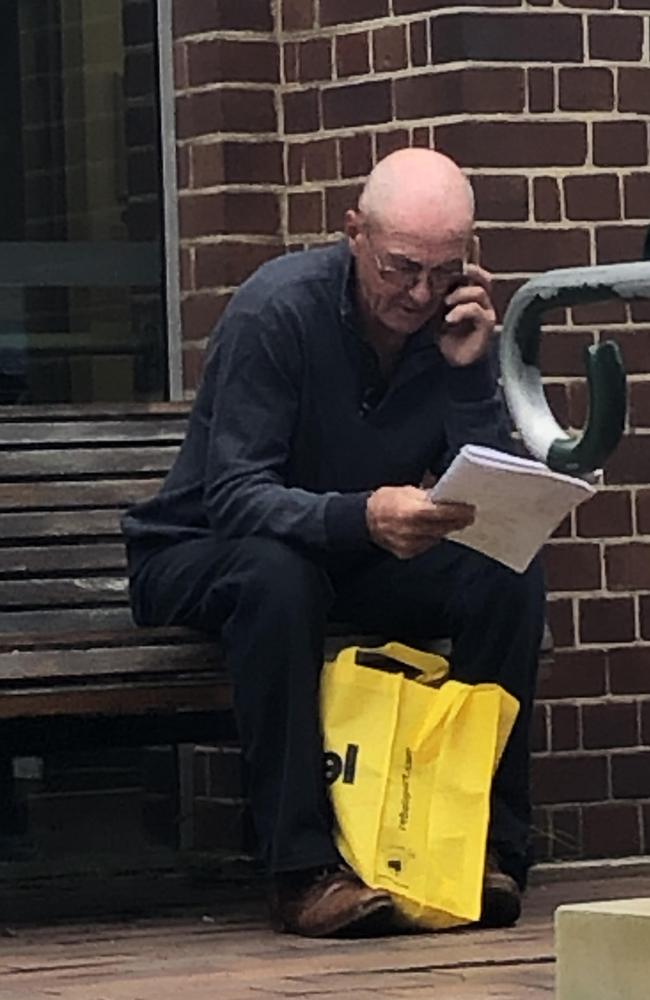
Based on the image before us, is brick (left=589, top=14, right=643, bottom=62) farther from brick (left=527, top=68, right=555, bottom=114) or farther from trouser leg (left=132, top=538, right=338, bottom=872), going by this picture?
trouser leg (left=132, top=538, right=338, bottom=872)

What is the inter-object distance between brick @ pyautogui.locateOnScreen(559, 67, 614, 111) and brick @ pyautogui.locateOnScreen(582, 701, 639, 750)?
121cm

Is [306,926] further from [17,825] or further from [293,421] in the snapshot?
[17,825]

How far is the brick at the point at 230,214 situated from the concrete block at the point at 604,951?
9.12 ft

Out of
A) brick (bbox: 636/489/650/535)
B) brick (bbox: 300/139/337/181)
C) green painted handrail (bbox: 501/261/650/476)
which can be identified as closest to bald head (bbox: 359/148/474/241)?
brick (bbox: 300/139/337/181)

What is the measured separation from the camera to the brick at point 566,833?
5.82 meters

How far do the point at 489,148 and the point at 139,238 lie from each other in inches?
33.8

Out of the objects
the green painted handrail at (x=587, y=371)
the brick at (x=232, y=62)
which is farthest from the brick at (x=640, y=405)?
the green painted handrail at (x=587, y=371)

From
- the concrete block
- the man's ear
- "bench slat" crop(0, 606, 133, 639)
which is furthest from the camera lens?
"bench slat" crop(0, 606, 133, 639)

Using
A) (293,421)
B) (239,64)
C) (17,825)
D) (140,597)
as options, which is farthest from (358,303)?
(17,825)

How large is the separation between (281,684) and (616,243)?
143 centimetres

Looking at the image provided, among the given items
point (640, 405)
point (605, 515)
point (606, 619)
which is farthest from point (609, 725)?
point (640, 405)

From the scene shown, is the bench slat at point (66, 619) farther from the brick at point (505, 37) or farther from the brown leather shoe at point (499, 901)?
the brick at point (505, 37)

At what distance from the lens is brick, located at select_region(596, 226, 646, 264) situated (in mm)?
5812

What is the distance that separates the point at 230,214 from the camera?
5.99m
